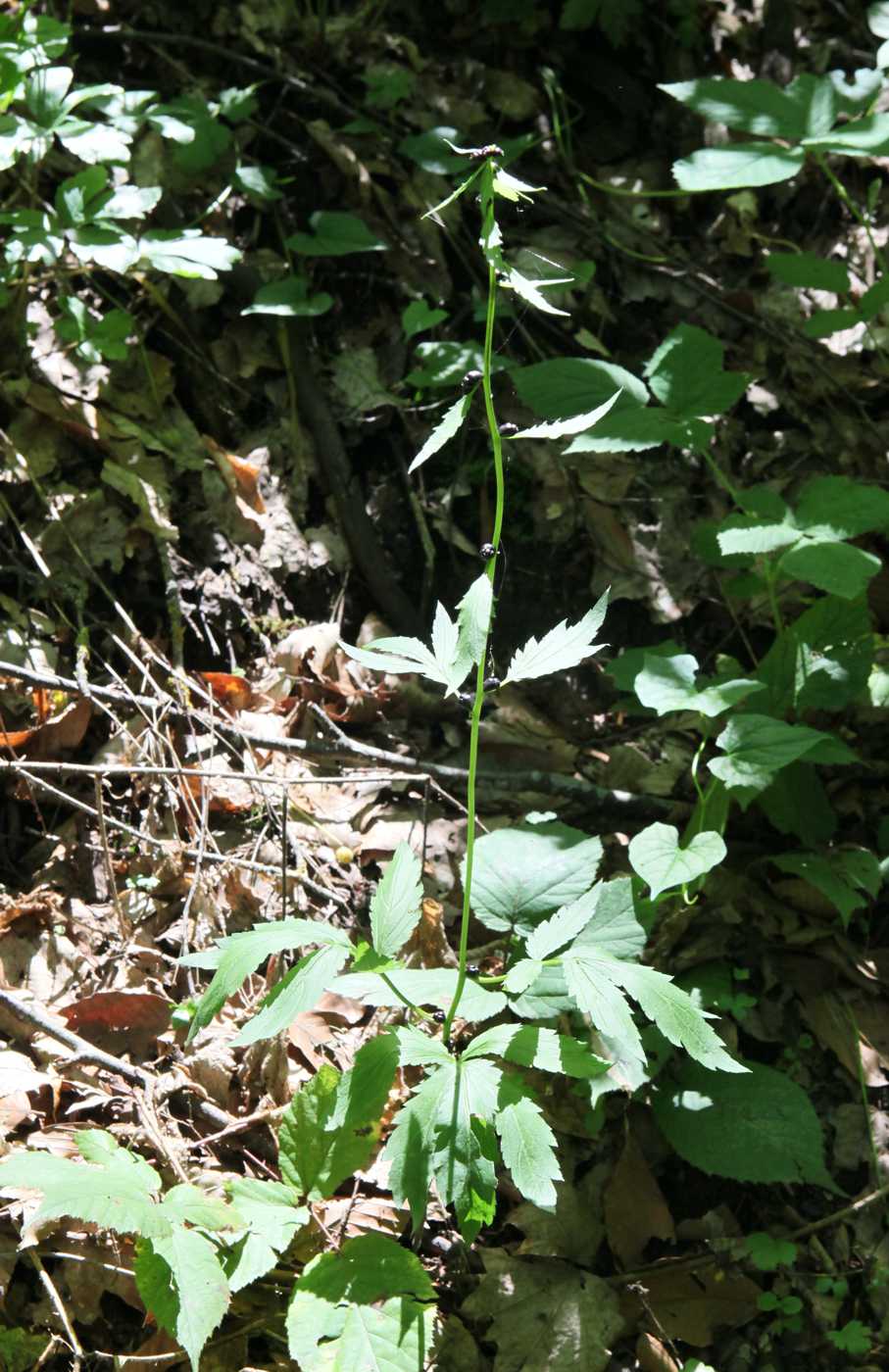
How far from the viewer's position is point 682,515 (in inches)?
129

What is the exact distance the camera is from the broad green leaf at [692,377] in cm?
269

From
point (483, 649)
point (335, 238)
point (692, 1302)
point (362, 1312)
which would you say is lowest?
point (692, 1302)

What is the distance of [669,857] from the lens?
2.18 meters

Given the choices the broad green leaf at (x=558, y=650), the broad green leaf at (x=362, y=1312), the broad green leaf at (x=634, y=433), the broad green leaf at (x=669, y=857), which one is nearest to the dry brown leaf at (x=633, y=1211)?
the broad green leaf at (x=362, y=1312)

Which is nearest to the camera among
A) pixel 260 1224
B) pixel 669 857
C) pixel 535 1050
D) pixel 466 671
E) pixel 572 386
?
pixel 466 671

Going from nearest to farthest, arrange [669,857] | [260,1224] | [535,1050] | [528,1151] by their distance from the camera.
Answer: [528,1151] < [535,1050] < [260,1224] < [669,857]

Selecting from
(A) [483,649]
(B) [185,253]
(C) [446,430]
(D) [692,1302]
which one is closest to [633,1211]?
(D) [692,1302]

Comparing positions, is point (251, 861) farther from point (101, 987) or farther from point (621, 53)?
point (621, 53)

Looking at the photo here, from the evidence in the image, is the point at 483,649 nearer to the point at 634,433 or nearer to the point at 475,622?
the point at 475,622

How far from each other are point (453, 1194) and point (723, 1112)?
0.93 meters

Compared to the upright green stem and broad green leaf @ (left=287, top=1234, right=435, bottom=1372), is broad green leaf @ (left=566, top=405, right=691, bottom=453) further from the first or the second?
broad green leaf @ (left=287, top=1234, right=435, bottom=1372)

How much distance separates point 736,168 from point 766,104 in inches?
8.9

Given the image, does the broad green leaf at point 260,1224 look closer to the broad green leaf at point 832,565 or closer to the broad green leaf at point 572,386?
the broad green leaf at point 832,565

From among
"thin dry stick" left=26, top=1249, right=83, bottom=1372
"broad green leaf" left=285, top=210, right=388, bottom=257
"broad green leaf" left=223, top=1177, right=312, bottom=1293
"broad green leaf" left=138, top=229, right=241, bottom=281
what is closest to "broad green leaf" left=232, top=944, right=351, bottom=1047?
"broad green leaf" left=223, top=1177, right=312, bottom=1293
